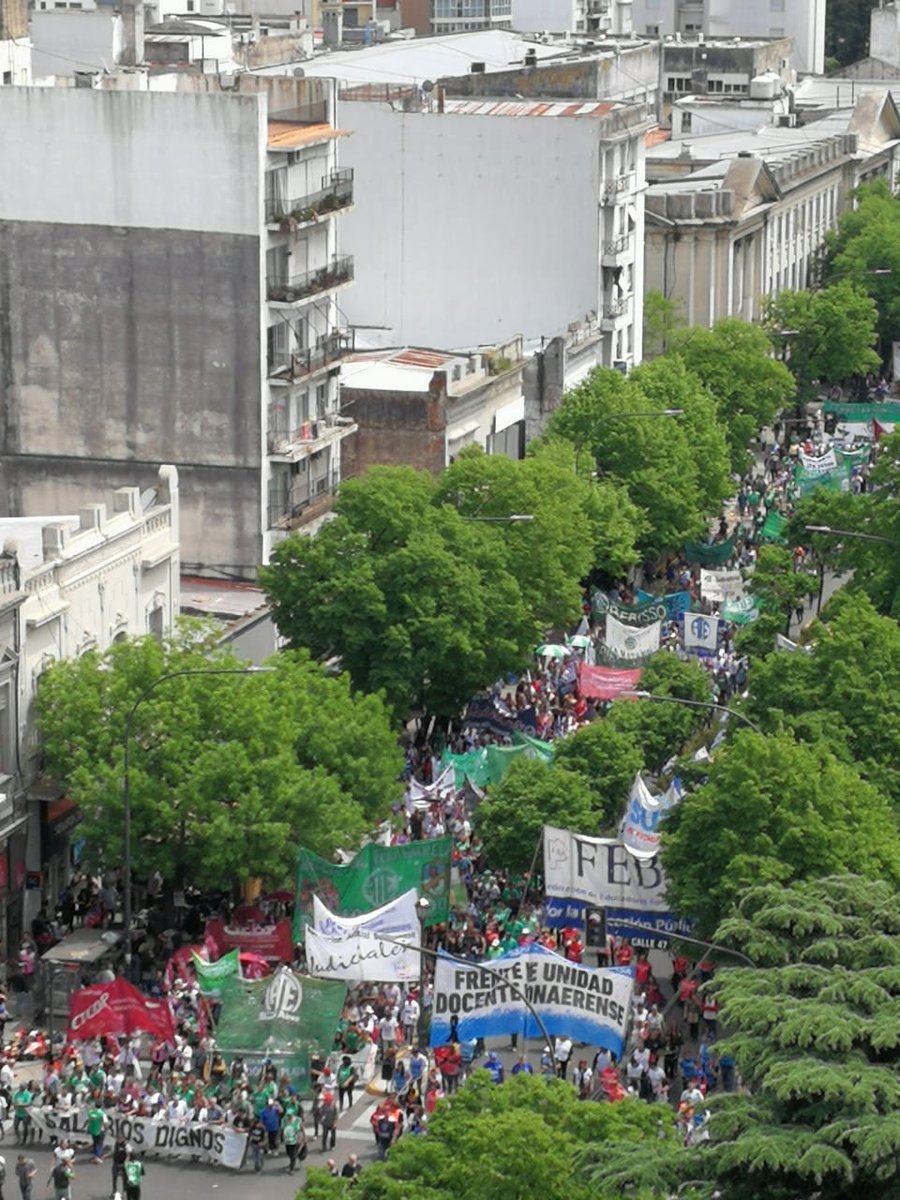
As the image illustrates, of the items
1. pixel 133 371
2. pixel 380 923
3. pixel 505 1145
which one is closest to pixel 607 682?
pixel 133 371

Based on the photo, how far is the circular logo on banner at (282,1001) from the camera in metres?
60.9

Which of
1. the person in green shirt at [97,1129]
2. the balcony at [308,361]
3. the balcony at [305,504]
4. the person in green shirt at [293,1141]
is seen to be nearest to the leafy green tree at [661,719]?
the balcony at [305,504]

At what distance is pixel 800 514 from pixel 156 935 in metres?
33.0

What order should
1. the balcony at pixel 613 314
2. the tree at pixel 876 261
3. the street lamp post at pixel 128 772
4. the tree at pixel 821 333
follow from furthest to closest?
the tree at pixel 876 261 → the tree at pixel 821 333 → the balcony at pixel 613 314 → the street lamp post at pixel 128 772

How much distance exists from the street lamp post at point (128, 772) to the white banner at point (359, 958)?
433 cm

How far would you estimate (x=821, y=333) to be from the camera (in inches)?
5512

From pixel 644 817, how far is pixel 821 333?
7340cm

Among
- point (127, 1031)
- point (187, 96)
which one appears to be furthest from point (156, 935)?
point (187, 96)

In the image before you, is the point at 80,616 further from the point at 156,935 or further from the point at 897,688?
the point at 897,688

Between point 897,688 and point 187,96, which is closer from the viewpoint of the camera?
point 897,688

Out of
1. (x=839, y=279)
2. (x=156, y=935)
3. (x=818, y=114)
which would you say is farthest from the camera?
(x=818, y=114)

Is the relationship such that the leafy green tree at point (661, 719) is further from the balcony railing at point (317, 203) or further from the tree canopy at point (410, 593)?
the balcony railing at point (317, 203)

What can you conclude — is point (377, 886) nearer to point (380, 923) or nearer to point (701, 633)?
point (380, 923)

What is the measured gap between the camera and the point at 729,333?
124 m
